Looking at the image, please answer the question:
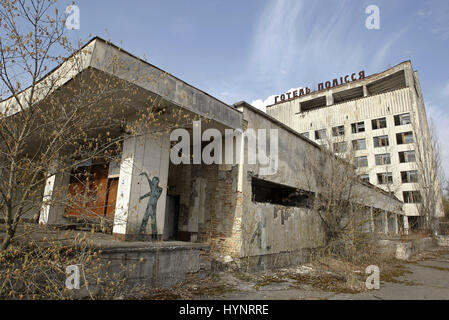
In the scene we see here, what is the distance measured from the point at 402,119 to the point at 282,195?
23707 millimetres

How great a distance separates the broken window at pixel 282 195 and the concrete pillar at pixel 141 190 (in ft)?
16.4

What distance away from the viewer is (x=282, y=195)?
39.2 feet

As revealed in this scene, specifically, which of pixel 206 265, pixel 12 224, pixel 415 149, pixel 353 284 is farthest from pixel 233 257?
pixel 415 149

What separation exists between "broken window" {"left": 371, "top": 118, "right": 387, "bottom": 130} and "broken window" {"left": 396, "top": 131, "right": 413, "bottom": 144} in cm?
179

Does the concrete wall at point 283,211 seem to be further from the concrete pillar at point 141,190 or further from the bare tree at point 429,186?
the bare tree at point 429,186

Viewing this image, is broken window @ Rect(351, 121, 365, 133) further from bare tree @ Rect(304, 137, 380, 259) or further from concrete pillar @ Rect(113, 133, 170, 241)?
concrete pillar @ Rect(113, 133, 170, 241)

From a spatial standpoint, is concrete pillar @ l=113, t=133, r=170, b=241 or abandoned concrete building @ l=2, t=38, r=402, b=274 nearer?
abandoned concrete building @ l=2, t=38, r=402, b=274

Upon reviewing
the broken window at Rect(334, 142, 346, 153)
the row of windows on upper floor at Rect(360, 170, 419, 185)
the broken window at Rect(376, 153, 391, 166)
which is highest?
the broken window at Rect(376, 153, 391, 166)

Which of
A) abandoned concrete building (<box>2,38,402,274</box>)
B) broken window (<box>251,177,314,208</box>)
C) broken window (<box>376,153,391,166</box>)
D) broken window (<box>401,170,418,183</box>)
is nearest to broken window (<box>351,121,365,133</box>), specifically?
broken window (<box>376,153,391,166</box>)

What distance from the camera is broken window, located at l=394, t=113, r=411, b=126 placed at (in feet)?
90.7

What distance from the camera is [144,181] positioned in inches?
257

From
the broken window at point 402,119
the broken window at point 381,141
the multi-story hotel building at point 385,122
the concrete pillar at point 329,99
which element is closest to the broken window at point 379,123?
the multi-story hotel building at point 385,122

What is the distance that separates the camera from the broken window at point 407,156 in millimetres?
27703
